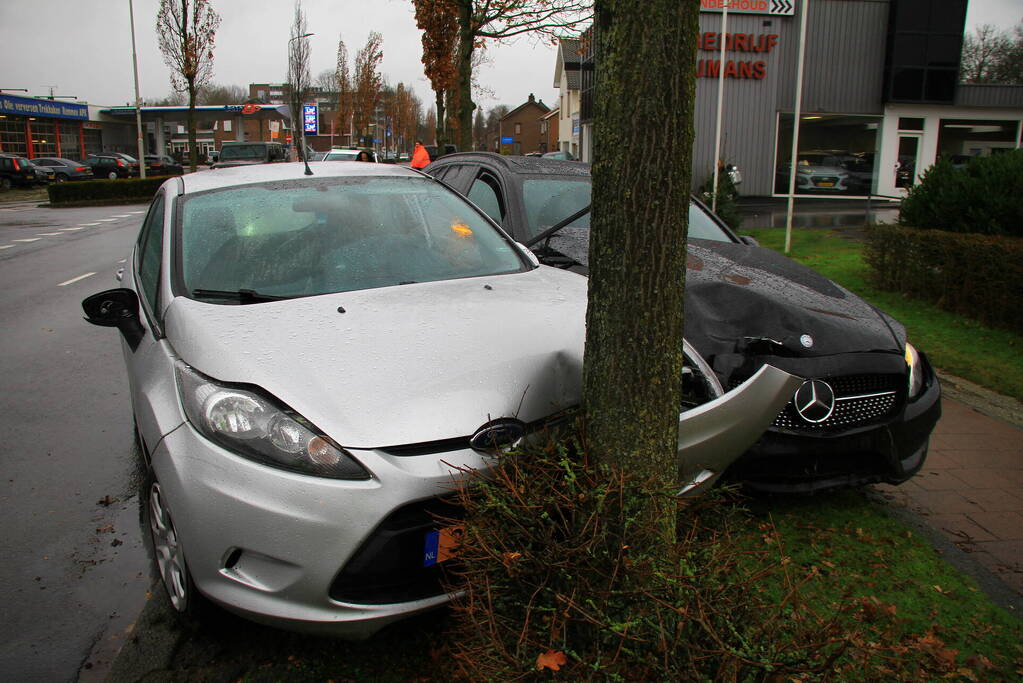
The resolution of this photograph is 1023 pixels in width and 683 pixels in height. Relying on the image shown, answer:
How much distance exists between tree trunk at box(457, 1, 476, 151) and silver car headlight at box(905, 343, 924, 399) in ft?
59.3

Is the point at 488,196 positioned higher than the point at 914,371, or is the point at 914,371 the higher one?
the point at 488,196

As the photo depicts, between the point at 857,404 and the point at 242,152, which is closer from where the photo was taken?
the point at 857,404

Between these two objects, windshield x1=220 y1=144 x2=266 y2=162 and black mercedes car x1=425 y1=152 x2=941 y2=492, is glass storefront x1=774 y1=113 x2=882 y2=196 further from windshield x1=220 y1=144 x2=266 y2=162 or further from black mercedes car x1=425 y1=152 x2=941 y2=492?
black mercedes car x1=425 y1=152 x2=941 y2=492

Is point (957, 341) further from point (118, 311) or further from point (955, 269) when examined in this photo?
point (118, 311)

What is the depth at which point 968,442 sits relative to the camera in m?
5.08

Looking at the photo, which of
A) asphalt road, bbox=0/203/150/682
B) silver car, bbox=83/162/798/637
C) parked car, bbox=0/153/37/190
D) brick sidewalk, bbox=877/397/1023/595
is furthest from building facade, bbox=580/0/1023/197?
parked car, bbox=0/153/37/190

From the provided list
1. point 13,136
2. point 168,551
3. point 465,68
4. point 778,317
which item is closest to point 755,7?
point 465,68

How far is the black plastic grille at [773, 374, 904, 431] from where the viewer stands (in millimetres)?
3629

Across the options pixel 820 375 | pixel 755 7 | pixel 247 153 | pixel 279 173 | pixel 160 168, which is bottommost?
pixel 820 375

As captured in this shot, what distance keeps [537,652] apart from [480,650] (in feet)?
0.54

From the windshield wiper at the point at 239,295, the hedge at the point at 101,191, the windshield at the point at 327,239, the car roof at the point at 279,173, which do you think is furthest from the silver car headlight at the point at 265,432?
the hedge at the point at 101,191

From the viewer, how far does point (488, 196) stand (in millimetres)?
5914

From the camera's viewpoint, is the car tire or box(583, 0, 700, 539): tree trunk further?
the car tire

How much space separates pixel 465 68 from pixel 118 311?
1881 centimetres
